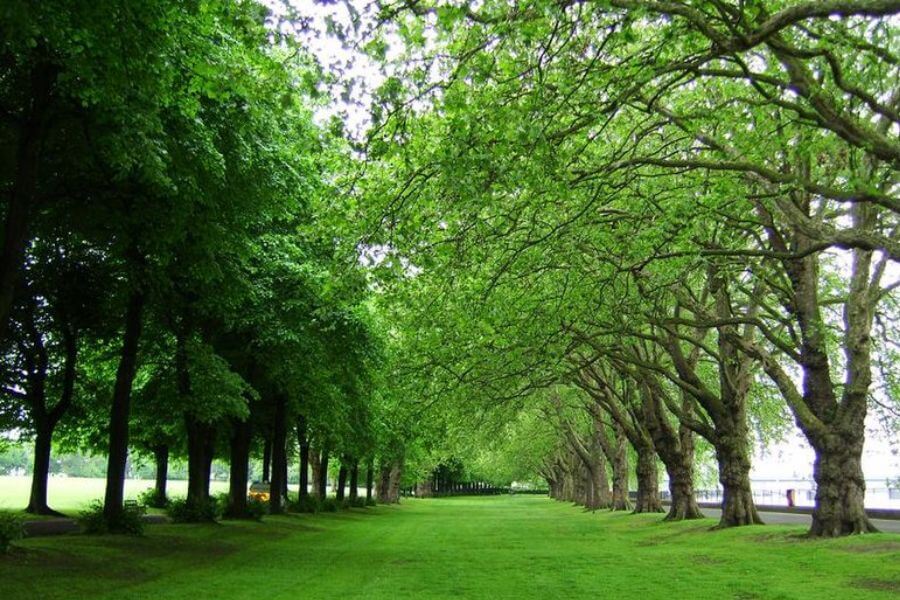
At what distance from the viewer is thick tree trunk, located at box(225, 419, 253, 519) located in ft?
94.1

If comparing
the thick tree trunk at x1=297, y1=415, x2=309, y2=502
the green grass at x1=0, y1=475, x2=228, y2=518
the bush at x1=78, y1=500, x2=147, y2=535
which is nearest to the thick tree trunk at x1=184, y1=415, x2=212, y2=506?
the green grass at x1=0, y1=475, x2=228, y2=518

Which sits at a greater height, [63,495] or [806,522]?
[806,522]

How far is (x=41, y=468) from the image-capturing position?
2534cm

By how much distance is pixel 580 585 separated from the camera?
546 inches

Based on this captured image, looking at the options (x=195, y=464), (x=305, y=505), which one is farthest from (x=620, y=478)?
(x=195, y=464)

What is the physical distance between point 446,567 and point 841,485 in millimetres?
9627

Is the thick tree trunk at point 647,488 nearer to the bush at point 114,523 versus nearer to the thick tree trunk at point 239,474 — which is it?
the thick tree trunk at point 239,474

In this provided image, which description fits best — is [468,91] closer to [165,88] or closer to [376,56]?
[376,56]

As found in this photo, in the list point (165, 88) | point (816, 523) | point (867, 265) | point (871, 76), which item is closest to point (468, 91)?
point (165, 88)

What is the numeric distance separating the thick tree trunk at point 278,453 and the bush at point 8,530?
16004mm

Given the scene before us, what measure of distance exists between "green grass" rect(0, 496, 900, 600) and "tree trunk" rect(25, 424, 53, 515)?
5.51 meters

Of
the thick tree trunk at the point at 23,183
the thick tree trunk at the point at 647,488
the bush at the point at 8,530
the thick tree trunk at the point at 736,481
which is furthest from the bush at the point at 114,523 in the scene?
the thick tree trunk at the point at 647,488

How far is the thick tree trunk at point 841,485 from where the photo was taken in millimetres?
18453

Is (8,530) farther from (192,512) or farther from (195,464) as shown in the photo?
(195,464)
